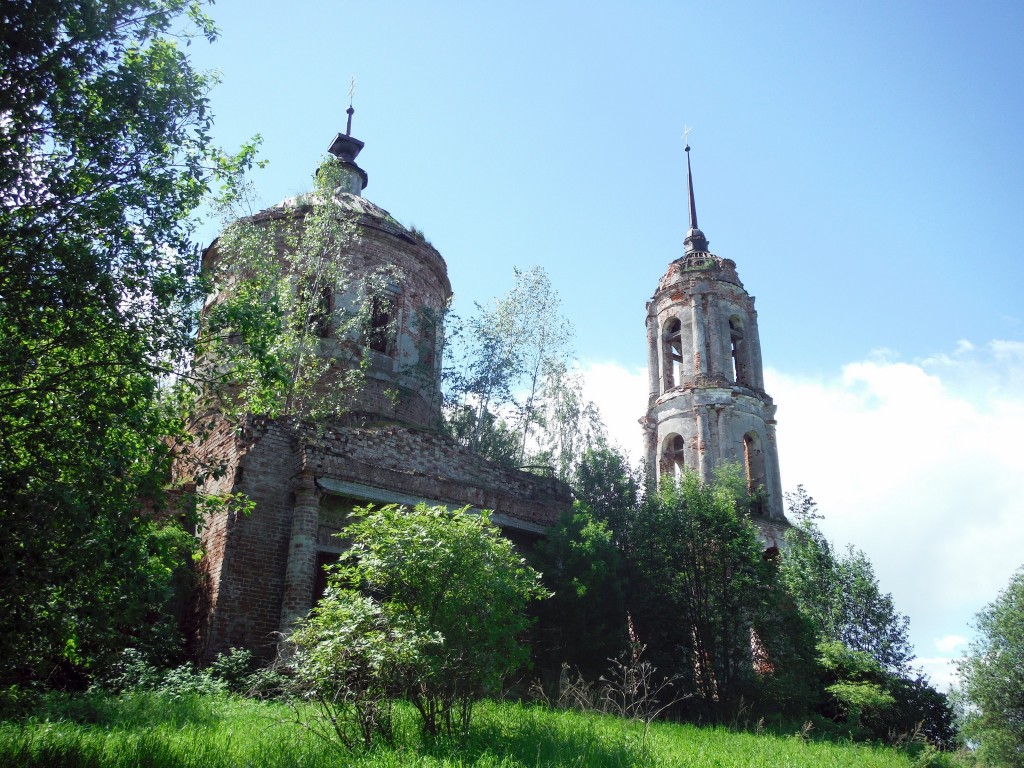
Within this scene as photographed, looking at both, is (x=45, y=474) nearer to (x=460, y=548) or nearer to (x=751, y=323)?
(x=460, y=548)

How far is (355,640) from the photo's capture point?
6.41m

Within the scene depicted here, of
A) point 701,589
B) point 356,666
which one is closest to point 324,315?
point 701,589

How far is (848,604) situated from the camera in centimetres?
1537

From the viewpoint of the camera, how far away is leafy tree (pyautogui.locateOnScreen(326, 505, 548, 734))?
679 centimetres

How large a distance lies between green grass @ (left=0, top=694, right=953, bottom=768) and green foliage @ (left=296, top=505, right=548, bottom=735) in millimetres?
444

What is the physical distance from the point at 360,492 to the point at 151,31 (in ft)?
22.1

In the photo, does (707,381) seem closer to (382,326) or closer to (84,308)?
(382,326)

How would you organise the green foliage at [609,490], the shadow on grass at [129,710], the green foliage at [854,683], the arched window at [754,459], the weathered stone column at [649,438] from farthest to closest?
the weathered stone column at [649,438] → the arched window at [754,459] → the green foliage at [609,490] → the green foliage at [854,683] → the shadow on grass at [129,710]

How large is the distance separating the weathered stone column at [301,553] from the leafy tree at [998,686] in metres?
11.7

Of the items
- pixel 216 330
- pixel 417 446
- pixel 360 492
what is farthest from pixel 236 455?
pixel 216 330

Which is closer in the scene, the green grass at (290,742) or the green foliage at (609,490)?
the green grass at (290,742)

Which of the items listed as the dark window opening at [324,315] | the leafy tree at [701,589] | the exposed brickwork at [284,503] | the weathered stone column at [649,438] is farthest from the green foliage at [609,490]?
the weathered stone column at [649,438]

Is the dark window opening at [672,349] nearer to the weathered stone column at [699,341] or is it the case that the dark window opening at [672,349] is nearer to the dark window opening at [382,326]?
the weathered stone column at [699,341]

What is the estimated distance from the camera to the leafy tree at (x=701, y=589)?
12.3 metres
